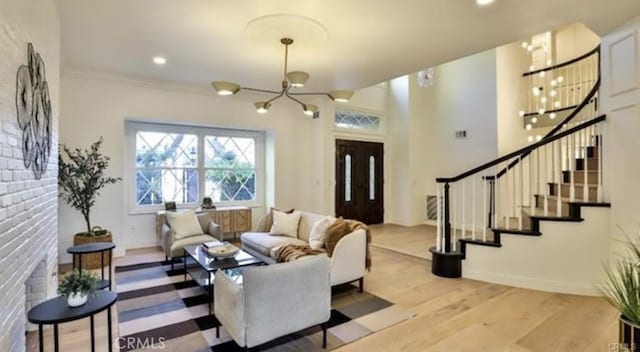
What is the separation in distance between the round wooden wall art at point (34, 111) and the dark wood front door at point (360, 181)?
5.39 meters

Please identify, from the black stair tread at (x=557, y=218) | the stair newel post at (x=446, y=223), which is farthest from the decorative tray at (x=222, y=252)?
the black stair tread at (x=557, y=218)

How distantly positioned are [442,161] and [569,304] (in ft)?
14.5

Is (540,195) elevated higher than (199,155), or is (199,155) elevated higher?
(199,155)

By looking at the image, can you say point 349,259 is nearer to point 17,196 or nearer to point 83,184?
point 17,196

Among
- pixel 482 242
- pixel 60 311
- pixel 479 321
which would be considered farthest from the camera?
pixel 482 242

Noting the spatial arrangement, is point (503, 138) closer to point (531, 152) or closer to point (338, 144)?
point (531, 152)

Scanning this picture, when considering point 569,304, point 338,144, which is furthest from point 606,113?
point 338,144

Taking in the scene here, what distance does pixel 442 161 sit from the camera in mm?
7270

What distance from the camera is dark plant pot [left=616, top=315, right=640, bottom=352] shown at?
148cm

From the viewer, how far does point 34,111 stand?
2.17 m

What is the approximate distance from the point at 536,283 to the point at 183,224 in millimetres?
4582

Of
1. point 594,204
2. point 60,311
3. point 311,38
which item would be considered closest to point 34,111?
point 60,311

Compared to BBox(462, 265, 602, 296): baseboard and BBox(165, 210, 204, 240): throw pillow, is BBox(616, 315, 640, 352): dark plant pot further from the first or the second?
BBox(165, 210, 204, 240): throw pillow

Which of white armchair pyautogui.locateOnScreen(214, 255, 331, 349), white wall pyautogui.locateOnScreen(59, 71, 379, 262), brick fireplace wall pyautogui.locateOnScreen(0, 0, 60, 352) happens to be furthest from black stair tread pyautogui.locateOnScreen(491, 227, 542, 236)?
brick fireplace wall pyautogui.locateOnScreen(0, 0, 60, 352)
